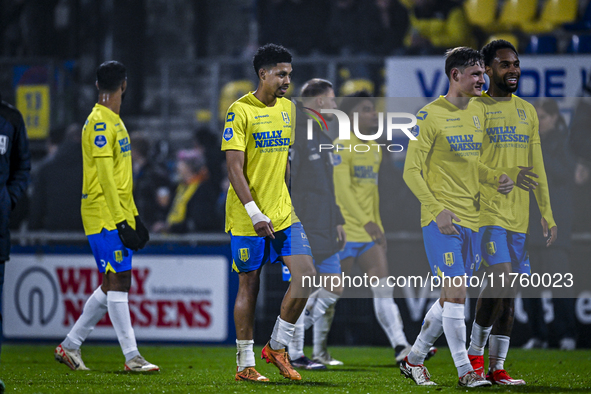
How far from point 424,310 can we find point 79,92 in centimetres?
709

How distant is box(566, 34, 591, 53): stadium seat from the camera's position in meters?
9.95

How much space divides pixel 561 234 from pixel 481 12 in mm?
4493

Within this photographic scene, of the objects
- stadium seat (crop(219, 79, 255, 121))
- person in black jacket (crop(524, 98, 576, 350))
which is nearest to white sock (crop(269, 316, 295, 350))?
person in black jacket (crop(524, 98, 576, 350))

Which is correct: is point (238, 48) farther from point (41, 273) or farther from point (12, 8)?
point (41, 273)

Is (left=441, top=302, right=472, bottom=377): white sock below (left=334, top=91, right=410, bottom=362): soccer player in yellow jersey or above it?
below

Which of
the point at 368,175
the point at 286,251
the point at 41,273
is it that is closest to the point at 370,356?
the point at 368,175

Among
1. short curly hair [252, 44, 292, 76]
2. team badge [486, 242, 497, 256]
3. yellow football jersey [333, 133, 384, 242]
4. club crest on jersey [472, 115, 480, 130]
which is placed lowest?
team badge [486, 242, 497, 256]

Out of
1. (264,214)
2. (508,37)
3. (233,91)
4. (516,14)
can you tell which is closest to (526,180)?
(264,214)

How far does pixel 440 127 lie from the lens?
18.1 feet

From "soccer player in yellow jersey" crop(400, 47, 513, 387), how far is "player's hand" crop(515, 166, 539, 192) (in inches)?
4.1

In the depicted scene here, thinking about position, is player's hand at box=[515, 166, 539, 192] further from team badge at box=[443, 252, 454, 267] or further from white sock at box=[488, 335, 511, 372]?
white sock at box=[488, 335, 511, 372]

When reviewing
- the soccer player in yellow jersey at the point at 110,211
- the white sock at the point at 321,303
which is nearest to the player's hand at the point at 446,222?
the white sock at the point at 321,303

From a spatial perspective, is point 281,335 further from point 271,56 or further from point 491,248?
point 271,56

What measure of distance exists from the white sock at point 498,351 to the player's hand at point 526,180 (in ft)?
3.38
